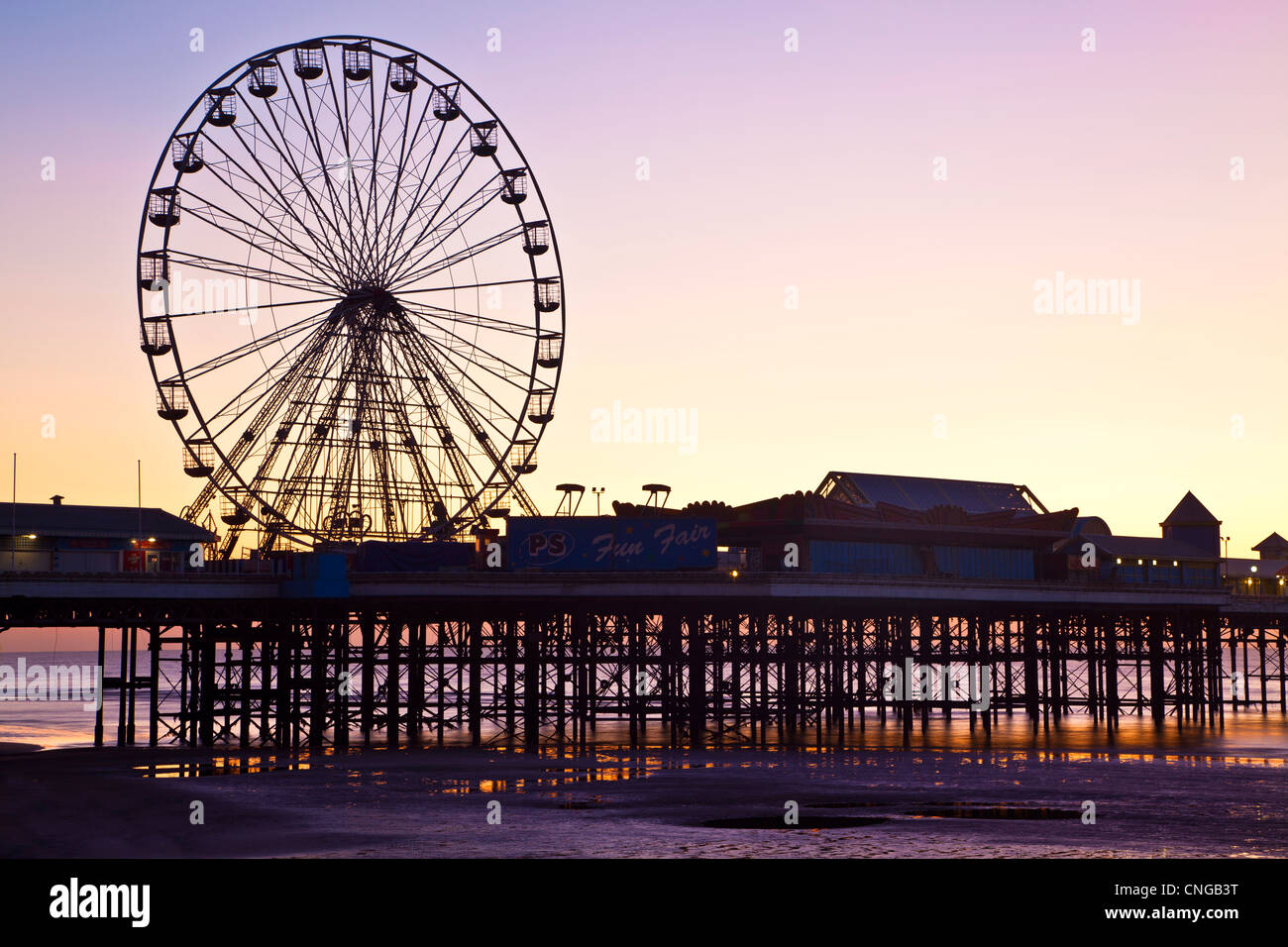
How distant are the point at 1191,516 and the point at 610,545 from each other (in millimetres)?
63618

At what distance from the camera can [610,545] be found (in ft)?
208

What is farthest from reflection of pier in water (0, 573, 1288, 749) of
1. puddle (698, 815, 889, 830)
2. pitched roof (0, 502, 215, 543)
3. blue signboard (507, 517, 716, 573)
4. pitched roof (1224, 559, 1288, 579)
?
pitched roof (1224, 559, 1288, 579)

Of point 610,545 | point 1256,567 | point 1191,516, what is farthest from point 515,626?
point 1256,567

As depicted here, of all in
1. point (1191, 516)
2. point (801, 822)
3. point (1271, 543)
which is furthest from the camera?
point (1271, 543)

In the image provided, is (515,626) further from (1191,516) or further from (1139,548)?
(1191,516)

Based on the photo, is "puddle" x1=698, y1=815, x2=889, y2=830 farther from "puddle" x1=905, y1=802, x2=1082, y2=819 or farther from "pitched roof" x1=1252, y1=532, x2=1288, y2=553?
"pitched roof" x1=1252, y1=532, x2=1288, y2=553

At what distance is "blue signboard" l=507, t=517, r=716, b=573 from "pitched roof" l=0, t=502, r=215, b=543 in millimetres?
15490

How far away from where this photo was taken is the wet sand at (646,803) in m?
32.3

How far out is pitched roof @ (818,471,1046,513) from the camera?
82812 millimetres

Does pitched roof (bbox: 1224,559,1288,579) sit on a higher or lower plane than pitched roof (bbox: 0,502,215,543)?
lower
